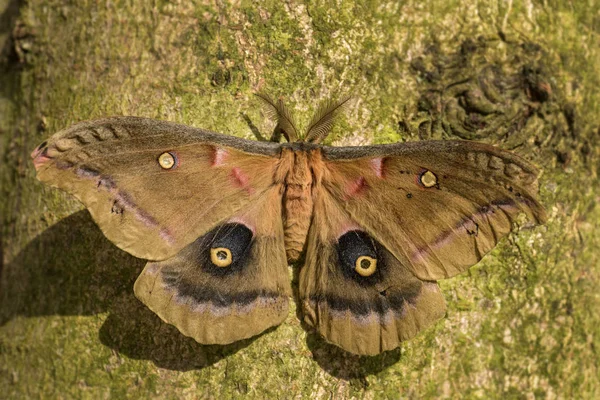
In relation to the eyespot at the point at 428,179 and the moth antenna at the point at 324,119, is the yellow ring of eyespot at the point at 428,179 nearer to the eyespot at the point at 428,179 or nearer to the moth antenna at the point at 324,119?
the eyespot at the point at 428,179

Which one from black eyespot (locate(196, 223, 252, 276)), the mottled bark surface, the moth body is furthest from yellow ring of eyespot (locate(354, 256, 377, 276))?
black eyespot (locate(196, 223, 252, 276))

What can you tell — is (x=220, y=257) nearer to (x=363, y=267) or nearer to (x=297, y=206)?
(x=297, y=206)

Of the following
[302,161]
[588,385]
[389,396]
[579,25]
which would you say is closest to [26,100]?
[302,161]

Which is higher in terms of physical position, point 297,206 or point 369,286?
point 297,206

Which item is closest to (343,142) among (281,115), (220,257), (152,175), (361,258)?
(281,115)

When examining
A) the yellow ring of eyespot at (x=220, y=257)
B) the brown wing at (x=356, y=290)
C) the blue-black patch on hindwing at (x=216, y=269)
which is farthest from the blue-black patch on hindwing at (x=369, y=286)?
the yellow ring of eyespot at (x=220, y=257)

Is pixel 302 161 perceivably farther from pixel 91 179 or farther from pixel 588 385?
pixel 588 385
